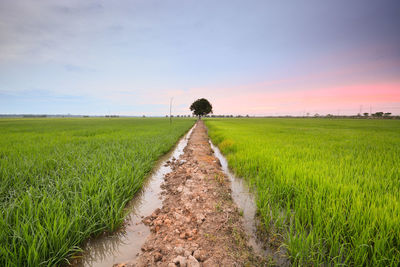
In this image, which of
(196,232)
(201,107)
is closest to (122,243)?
(196,232)

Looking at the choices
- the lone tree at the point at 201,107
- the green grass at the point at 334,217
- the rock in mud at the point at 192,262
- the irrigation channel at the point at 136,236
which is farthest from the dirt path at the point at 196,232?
the lone tree at the point at 201,107

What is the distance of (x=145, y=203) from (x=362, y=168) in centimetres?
610

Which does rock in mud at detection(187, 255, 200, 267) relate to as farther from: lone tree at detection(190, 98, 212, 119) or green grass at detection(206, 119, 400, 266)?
lone tree at detection(190, 98, 212, 119)

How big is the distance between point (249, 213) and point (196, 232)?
1.31 m

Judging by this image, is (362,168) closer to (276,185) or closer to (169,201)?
(276,185)

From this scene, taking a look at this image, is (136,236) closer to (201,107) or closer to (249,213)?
(249,213)

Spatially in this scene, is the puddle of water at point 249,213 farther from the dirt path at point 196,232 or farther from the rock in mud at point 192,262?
the rock in mud at point 192,262

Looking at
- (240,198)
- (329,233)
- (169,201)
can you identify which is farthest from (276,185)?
(169,201)

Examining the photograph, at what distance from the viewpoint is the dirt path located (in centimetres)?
198

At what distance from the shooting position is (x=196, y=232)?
251 cm

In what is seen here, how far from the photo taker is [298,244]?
1.98 meters

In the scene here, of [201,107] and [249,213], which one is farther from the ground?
[201,107]

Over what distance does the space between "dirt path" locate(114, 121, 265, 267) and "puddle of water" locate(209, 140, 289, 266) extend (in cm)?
15

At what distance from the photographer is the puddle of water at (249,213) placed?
2137 mm
